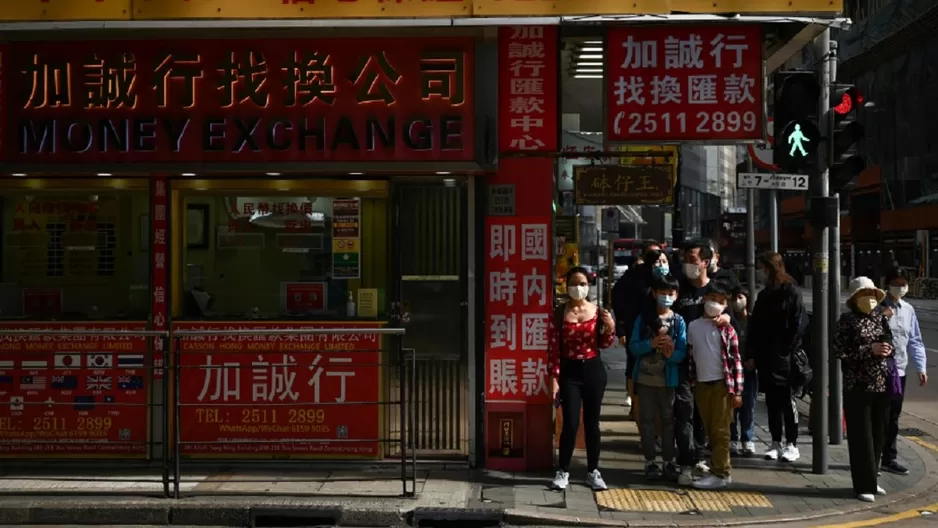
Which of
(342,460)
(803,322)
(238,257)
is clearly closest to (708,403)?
(803,322)

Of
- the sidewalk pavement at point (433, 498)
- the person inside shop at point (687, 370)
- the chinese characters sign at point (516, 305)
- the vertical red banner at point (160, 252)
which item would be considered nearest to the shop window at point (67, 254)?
the vertical red banner at point (160, 252)

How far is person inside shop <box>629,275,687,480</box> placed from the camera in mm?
8164

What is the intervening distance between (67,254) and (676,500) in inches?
228

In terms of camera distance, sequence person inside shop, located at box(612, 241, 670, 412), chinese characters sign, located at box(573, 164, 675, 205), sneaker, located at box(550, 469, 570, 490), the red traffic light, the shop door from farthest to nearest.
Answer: chinese characters sign, located at box(573, 164, 675, 205) → person inside shop, located at box(612, 241, 670, 412) → the red traffic light → the shop door → sneaker, located at box(550, 469, 570, 490)

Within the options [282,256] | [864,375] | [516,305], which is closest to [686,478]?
[864,375]

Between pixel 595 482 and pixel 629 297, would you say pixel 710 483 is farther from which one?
pixel 629 297

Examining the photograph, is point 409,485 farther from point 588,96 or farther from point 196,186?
point 588,96

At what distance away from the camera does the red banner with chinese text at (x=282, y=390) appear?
8641 mm

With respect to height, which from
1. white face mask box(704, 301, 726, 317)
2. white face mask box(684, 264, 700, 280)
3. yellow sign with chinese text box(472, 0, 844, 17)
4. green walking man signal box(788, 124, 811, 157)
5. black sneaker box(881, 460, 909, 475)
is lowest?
black sneaker box(881, 460, 909, 475)

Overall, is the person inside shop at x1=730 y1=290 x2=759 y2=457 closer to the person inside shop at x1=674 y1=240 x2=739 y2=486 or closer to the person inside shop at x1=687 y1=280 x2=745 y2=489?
the person inside shop at x1=674 y1=240 x2=739 y2=486

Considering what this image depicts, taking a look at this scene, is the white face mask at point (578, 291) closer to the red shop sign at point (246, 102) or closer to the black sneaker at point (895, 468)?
the red shop sign at point (246, 102)

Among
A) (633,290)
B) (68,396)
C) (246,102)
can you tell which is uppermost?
(246,102)

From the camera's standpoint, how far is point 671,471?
840 centimetres

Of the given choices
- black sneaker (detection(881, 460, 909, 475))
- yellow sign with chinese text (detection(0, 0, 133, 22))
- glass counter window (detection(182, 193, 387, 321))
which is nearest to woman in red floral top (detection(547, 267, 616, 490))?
glass counter window (detection(182, 193, 387, 321))
